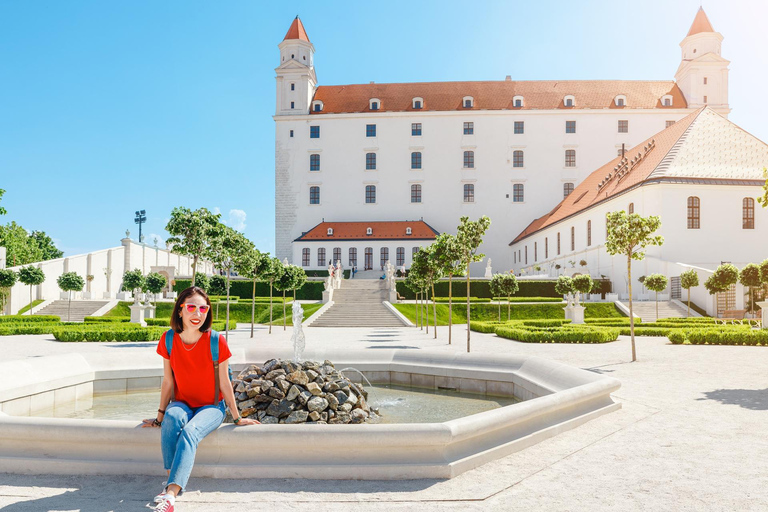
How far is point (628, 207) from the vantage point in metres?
42.2

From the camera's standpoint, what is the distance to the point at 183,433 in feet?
14.9

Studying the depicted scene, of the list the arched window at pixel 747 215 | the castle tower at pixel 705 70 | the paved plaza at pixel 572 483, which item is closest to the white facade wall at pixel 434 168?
the castle tower at pixel 705 70

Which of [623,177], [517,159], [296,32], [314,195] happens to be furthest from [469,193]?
[296,32]

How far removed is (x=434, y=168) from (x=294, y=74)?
19122 millimetres

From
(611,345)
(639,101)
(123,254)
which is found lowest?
(611,345)

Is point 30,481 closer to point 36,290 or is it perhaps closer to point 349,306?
point 349,306

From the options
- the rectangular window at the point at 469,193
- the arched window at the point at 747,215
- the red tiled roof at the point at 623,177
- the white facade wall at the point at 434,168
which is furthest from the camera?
the rectangular window at the point at 469,193

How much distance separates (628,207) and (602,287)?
6.00 metres

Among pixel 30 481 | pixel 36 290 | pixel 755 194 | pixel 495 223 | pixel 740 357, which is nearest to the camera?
pixel 30 481

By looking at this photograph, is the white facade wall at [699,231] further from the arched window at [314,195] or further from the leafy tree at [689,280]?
the arched window at [314,195]

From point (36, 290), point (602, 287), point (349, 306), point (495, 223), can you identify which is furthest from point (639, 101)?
point (36, 290)

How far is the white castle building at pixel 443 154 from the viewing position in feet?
218

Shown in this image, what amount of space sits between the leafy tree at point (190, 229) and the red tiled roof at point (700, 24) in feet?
215

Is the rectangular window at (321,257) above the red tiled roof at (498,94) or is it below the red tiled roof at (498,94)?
below
